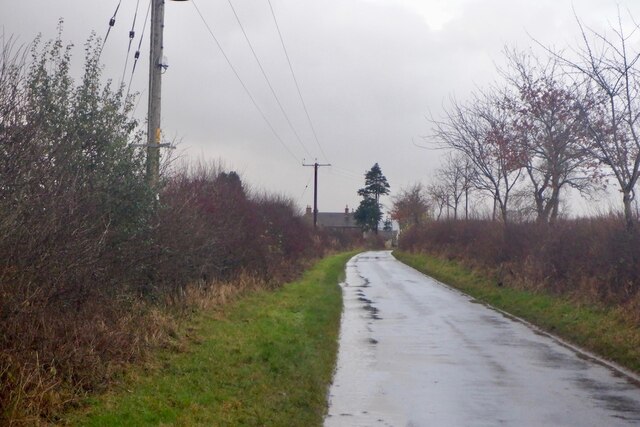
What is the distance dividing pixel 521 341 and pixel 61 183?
32.4 feet

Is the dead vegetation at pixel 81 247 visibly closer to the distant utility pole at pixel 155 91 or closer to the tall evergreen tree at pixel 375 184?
the distant utility pole at pixel 155 91

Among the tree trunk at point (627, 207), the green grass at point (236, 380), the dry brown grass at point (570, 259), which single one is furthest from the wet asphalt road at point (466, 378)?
the tree trunk at point (627, 207)

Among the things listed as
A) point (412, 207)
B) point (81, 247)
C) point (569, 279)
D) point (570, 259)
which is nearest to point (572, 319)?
point (569, 279)

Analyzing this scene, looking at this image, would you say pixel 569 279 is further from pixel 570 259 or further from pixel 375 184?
pixel 375 184

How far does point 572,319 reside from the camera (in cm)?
1888

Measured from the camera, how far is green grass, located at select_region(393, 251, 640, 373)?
582 inches

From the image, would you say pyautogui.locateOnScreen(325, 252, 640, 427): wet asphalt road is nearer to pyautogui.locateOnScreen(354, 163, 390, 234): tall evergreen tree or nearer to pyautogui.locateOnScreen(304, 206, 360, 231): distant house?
pyautogui.locateOnScreen(354, 163, 390, 234): tall evergreen tree

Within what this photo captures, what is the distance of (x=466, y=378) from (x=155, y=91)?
24.6 ft

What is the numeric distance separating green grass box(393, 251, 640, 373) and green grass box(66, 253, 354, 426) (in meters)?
4.80

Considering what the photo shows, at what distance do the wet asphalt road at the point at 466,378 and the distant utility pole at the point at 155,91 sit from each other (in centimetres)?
472

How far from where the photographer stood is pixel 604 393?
36.7 ft

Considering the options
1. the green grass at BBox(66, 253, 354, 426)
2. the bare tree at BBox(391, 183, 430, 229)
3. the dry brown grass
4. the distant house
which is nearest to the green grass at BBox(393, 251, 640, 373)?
the dry brown grass

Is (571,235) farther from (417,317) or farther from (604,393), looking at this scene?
(604,393)

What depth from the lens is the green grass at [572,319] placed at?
14781 millimetres
